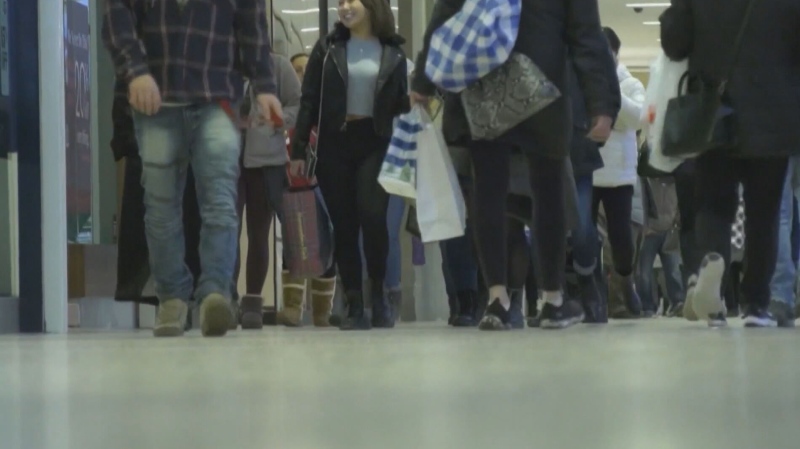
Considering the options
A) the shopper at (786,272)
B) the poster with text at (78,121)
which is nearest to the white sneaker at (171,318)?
the shopper at (786,272)

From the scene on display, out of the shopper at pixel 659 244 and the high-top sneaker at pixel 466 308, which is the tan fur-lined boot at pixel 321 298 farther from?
the shopper at pixel 659 244

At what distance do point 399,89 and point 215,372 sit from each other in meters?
4.16

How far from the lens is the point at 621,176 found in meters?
8.41

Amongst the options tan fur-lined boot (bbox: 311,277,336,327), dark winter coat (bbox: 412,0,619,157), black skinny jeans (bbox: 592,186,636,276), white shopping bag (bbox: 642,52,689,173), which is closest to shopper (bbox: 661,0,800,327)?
white shopping bag (bbox: 642,52,689,173)

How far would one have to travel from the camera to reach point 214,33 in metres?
5.92

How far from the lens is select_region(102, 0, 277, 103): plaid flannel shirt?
19.0 ft

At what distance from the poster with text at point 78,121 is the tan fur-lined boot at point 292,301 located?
5.71 feet

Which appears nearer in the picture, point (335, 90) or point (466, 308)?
point (335, 90)

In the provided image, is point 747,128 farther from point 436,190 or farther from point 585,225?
point 585,225

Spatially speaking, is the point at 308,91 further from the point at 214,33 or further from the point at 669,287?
the point at 669,287

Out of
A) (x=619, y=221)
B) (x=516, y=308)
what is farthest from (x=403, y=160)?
(x=619, y=221)

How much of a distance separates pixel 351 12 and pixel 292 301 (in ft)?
7.01

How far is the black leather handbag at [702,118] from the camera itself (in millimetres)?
5512

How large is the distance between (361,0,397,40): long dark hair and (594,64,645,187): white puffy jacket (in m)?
1.39
